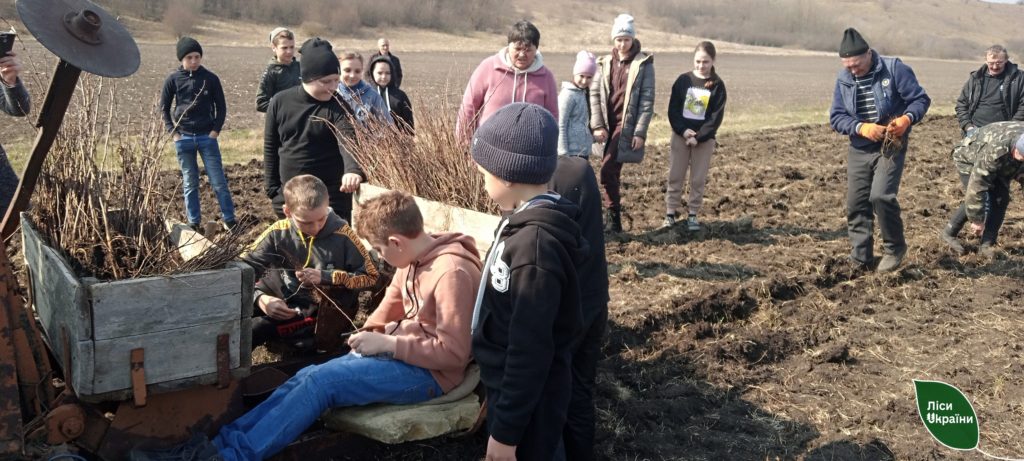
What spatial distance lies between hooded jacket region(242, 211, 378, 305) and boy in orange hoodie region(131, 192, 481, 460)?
0.72 meters

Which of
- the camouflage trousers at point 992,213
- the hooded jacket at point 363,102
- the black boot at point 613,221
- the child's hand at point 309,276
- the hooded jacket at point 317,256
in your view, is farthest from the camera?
the black boot at point 613,221

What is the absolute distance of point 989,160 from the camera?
6570 millimetres

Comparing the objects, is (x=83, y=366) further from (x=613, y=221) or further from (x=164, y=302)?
(x=613, y=221)

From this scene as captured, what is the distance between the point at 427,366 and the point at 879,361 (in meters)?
2.96

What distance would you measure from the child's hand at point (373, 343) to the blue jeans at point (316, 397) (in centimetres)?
5

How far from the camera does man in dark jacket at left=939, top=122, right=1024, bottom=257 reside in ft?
21.3

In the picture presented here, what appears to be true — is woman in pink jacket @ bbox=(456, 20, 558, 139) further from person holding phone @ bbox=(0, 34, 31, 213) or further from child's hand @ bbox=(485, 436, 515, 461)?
child's hand @ bbox=(485, 436, 515, 461)

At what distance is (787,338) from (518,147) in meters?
3.10

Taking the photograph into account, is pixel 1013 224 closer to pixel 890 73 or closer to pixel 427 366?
pixel 890 73

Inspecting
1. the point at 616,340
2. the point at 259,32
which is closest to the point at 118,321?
the point at 616,340

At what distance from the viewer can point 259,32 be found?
159ft

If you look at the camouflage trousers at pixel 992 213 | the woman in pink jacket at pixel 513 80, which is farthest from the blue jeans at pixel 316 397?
the camouflage trousers at pixel 992 213

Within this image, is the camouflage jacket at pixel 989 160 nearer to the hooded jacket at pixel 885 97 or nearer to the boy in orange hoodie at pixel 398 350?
the hooded jacket at pixel 885 97

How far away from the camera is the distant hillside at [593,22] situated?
4731cm
